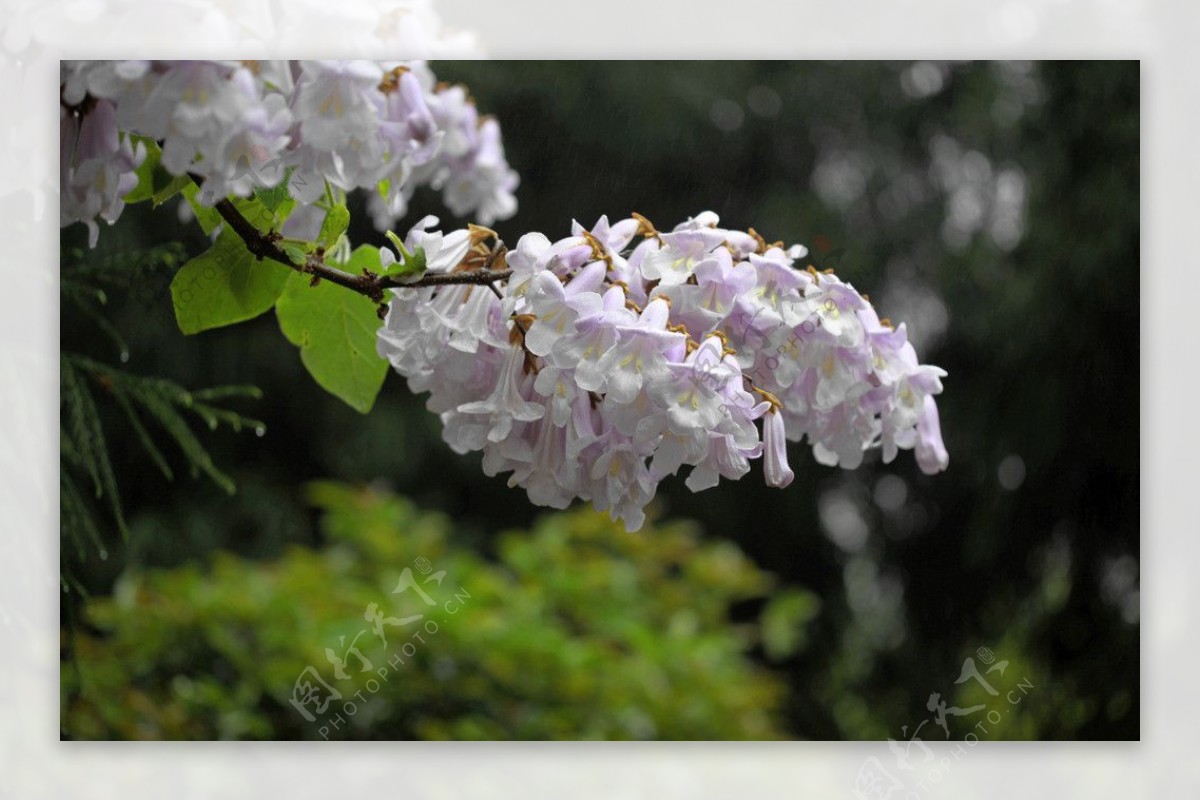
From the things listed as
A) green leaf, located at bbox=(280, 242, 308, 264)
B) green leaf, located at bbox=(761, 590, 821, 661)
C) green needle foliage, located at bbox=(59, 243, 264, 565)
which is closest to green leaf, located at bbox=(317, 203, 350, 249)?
green leaf, located at bbox=(280, 242, 308, 264)

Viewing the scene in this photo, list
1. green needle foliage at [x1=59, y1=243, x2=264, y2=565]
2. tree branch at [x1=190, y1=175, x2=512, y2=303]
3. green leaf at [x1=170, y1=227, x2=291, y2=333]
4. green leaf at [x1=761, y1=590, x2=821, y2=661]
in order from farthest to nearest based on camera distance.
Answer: green leaf at [x1=761, y1=590, x2=821, y2=661]
green needle foliage at [x1=59, y1=243, x2=264, y2=565]
green leaf at [x1=170, y1=227, x2=291, y2=333]
tree branch at [x1=190, y1=175, x2=512, y2=303]

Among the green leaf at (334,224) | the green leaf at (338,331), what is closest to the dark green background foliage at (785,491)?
the green leaf at (338,331)

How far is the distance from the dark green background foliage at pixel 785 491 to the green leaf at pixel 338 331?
17.6 inches

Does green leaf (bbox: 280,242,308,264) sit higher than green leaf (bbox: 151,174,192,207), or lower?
lower

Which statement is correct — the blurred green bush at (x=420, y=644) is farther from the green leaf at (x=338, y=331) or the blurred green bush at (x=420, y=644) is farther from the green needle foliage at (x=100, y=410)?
the green leaf at (x=338, y=331)

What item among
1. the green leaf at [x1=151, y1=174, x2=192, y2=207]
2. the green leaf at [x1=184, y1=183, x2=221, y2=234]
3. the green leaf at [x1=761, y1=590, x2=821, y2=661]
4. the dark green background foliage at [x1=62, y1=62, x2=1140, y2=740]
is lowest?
the green leaf at [x1=761, y1=590, x2=821, y2=661]

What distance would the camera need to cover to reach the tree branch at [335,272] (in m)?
0.87

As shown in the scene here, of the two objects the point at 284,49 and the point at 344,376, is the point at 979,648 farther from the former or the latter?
the point at 284,49

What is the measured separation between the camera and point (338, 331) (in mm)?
1073

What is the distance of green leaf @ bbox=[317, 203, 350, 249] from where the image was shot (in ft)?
3.07

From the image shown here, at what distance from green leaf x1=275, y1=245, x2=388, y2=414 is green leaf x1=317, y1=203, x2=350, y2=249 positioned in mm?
75

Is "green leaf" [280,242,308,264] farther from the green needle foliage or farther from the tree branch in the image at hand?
the green needle foliage

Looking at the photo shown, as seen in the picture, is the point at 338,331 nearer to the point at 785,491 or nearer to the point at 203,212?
the point at 203,212

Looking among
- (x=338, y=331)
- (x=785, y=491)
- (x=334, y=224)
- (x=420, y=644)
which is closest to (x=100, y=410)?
(x=420, y=644)
